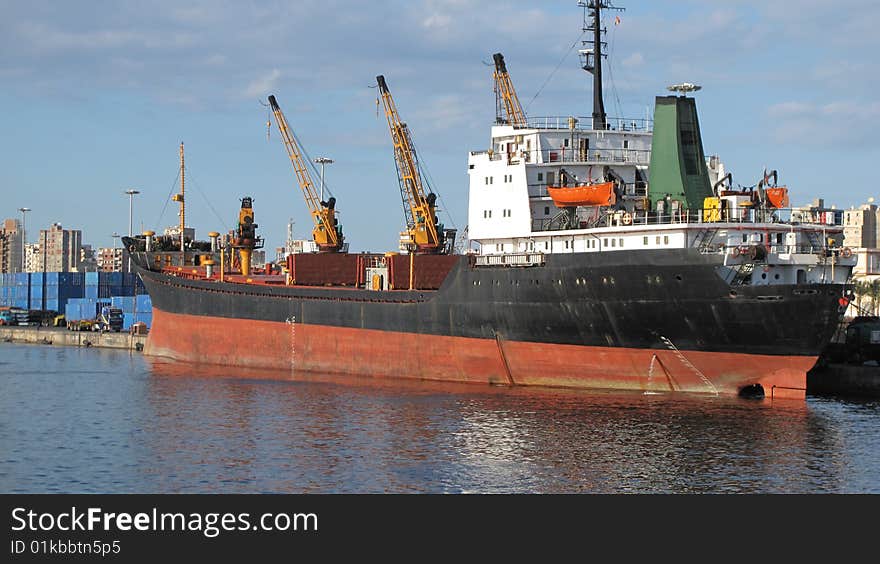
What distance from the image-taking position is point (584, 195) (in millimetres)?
39000

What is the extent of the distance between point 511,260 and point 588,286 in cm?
375

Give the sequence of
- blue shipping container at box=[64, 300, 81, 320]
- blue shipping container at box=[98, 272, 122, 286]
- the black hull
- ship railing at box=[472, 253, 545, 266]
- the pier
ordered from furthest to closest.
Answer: blue shipping container at box=[98, 272, 122, 286] → blue shipping container at box=[64, 300, 81, 320] → the pier → ship railing at box=[472, 253, 545, 266] → the black hull

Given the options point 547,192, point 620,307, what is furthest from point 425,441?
point 547,192

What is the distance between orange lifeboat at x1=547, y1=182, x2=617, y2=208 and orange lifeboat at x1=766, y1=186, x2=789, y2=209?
5.22m

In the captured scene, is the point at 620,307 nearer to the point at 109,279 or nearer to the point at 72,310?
the point at 72,310

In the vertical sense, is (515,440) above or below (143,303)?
below

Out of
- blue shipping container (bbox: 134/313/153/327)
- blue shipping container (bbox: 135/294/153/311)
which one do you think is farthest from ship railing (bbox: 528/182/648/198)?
blue shipping container (bbox: 135/294/153/311)

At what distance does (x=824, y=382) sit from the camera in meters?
40.2

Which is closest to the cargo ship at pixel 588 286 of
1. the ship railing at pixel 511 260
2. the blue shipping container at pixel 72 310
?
the ship railing at pixel 511 260

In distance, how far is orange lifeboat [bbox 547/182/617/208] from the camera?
127 ft

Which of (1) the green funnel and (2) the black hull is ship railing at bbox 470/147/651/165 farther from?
(2) the black hull
